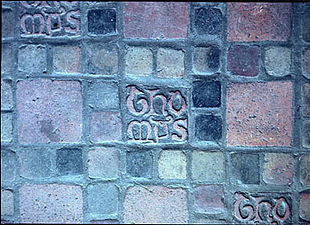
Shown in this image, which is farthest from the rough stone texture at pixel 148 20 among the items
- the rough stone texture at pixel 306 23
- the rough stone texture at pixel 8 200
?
the rough stone texture at pixel 8 200

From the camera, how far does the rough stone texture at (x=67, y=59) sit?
1023 mm

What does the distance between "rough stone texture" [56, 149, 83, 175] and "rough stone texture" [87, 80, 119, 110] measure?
18 centimetres

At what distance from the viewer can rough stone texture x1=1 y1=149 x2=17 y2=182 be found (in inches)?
41.4

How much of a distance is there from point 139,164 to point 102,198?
0.18 meters

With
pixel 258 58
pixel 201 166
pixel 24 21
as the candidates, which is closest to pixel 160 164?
pixel 201 166

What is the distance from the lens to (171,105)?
1.03m

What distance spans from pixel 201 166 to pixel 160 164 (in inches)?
5.8

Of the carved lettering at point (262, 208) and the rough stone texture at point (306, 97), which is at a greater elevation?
→ the rough stone texture at point (306, 97)

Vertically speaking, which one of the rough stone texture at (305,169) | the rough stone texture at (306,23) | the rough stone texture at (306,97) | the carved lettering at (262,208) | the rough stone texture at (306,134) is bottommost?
the carved lettering at (262,208)

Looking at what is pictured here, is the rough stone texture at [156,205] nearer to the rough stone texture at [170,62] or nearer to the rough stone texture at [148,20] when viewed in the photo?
the rough stone texture at [170,62]

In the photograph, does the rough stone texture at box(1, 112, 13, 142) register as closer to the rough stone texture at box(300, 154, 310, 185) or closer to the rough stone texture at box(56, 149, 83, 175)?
Answer: the rough stone texture at box(56, 149, 83, 175)

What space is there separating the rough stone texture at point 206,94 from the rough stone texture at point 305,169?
352mm

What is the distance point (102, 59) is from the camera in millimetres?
1022

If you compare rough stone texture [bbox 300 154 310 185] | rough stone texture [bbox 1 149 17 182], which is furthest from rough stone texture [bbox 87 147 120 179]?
rough stone texture [bbox 300 154 310 185]
